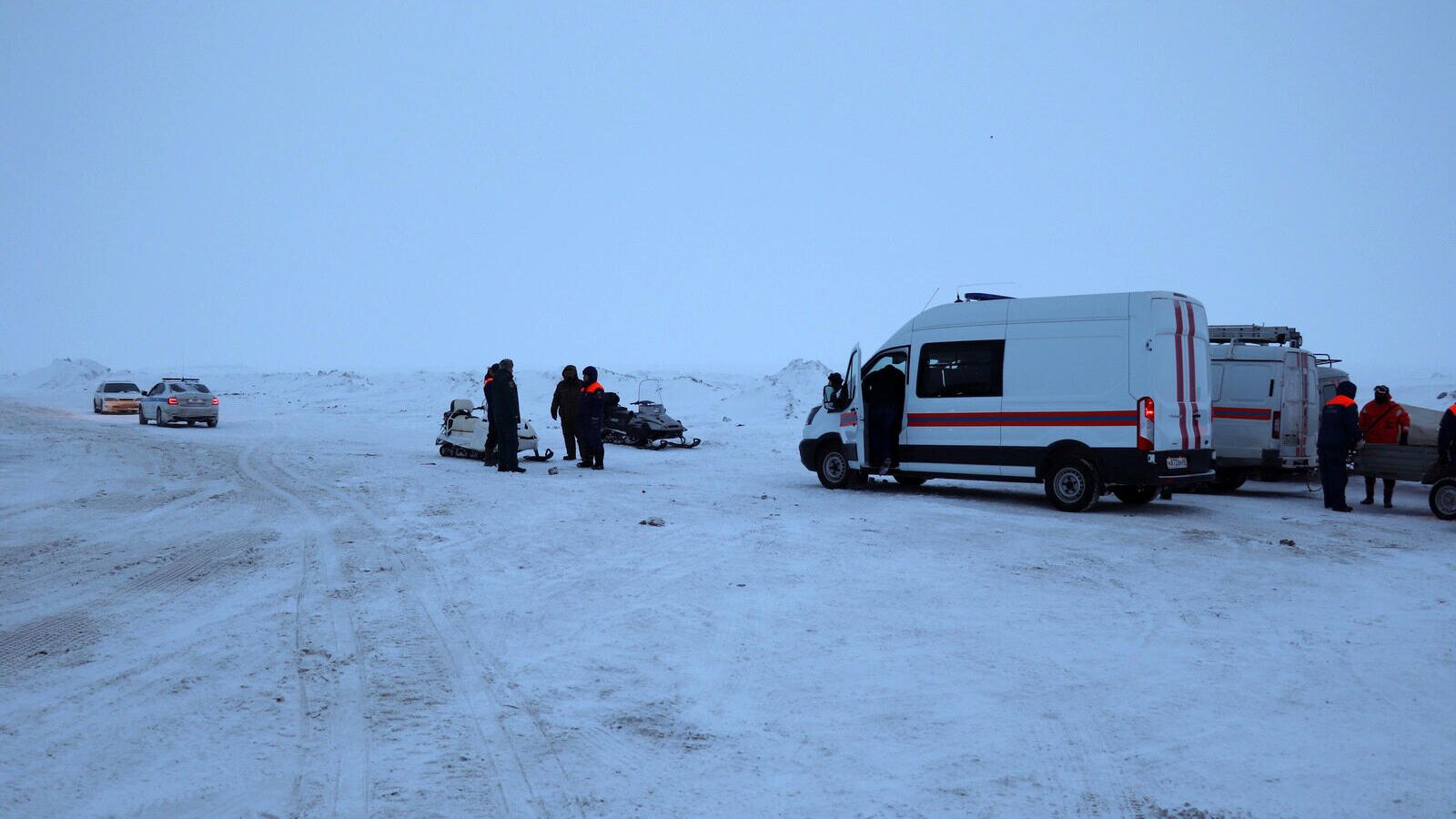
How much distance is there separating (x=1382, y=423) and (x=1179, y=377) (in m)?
4.81

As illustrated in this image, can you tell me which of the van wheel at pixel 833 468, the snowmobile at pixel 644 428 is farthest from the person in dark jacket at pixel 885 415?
the snowmobile at pixel 644 428

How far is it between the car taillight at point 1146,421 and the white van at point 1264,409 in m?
4.25

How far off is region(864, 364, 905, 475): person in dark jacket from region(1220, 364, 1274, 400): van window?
577 centimetres

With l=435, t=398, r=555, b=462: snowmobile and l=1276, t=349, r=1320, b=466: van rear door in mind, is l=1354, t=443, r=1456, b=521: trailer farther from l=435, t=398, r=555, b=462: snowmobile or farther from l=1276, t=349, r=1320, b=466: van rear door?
l=435, t=398, r=555, b=462: snowmobile

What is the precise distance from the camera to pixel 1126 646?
6.54m

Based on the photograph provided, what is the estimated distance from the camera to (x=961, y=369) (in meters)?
13.9

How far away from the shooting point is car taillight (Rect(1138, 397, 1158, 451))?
12141 millimetres

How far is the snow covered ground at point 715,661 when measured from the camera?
4.30m

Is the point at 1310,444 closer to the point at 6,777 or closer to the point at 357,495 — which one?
the point at 357,495

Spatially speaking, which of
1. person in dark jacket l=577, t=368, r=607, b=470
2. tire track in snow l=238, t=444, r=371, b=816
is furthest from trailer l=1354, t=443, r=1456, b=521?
tire track in snow l=238, t=444, r=371, b=816

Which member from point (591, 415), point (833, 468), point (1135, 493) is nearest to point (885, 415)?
point (833, 468)

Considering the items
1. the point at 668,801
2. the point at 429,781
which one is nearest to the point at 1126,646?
the point at 668,801

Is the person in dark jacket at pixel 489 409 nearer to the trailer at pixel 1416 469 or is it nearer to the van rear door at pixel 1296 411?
the van rear door at pixel 1296 411

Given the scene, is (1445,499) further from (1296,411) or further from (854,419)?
(854,419)
